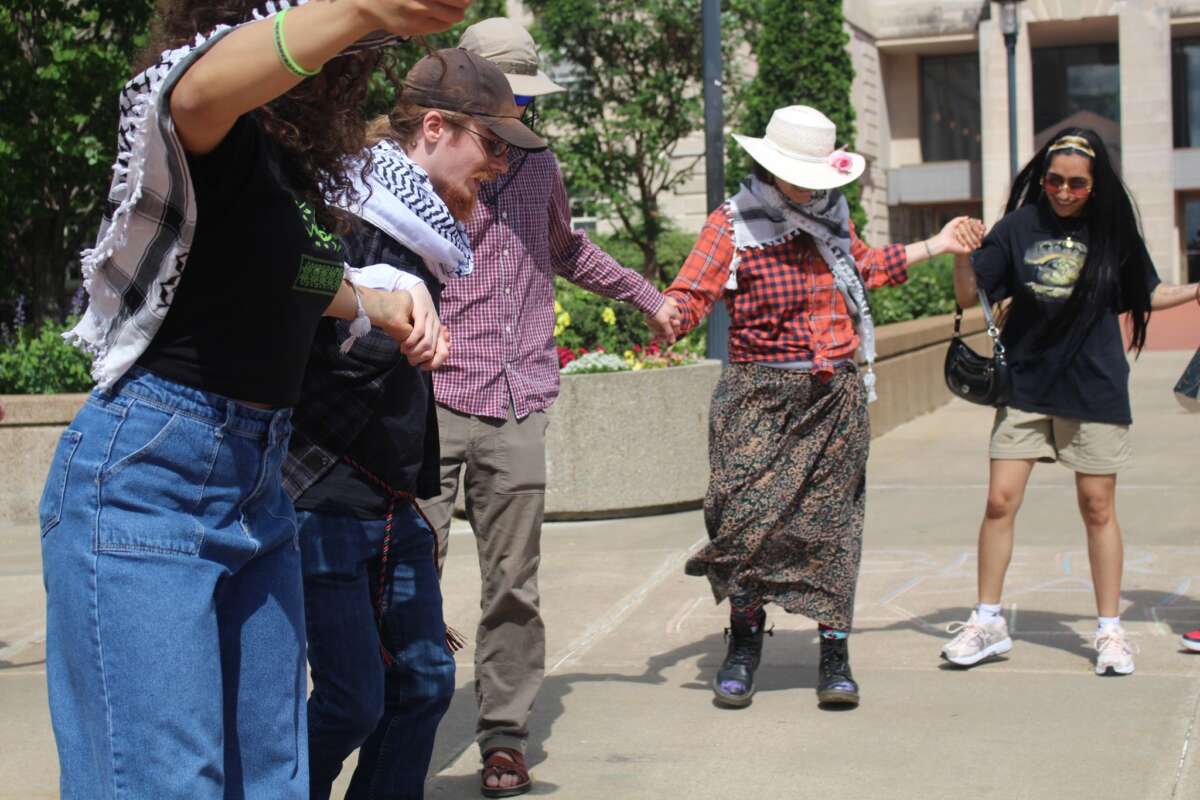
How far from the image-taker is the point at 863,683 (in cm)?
519

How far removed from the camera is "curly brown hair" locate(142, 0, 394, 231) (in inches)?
90.0

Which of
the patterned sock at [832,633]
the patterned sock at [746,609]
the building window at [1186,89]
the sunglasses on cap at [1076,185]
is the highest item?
the building window at [1186,89]

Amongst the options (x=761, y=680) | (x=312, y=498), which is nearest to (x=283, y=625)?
(x=312, y=498)

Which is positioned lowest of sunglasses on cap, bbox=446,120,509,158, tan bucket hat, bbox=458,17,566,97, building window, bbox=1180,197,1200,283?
building window, bbox=1180,197,1200,283

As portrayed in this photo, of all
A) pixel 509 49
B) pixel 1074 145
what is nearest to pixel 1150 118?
pixel 1074 145

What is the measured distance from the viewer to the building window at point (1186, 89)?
35500 millimetres

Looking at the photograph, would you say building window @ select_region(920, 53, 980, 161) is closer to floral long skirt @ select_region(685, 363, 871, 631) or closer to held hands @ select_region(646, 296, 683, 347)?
floral long skirt @ select_region(685, 363, 871, 631)

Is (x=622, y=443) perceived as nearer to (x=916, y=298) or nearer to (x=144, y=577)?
(x=144, y=577)

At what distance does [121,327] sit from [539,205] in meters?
2.24

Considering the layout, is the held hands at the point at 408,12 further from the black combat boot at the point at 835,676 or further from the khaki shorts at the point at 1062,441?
the khaki shorts at the point at 1062,441

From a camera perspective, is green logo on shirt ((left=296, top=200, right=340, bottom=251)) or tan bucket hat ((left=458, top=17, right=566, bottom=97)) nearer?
green logo on shirt ((left=296, top=200, right=340, bottom=251))

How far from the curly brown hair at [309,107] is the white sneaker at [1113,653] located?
3.56m

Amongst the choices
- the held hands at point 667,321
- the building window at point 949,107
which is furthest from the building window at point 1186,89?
the held hands at point 667,321

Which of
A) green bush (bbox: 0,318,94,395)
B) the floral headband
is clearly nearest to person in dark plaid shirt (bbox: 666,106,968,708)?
the floral headband
